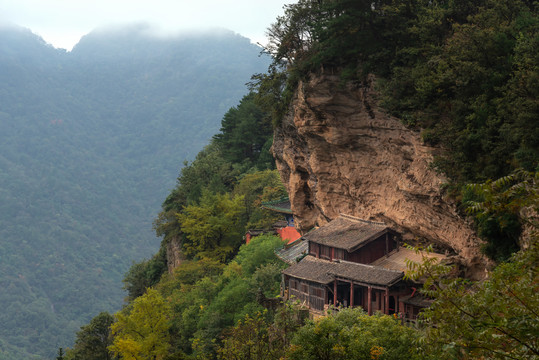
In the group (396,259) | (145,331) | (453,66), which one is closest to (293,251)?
(396,259)

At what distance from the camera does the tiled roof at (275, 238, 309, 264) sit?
34.9m

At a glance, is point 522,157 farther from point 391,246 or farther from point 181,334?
point 181,334

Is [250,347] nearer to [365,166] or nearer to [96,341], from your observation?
[365,166]

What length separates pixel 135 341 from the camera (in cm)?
3403

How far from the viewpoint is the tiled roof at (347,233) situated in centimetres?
2944

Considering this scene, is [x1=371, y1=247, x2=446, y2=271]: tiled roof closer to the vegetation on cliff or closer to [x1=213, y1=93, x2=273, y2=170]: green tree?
the vegetation on cliff

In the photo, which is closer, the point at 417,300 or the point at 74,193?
the point at 417,300

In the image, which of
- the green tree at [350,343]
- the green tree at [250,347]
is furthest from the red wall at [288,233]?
the green tree at [350,343]

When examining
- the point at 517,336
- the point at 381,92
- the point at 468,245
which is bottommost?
the point at 468,245

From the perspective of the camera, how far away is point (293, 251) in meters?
36.3

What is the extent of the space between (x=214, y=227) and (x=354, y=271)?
20.4 m

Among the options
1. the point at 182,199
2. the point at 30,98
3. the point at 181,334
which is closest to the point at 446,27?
the point at 181,334

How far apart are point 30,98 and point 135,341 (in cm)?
17339

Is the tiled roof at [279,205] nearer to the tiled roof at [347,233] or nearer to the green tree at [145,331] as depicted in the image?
the green tree at [145,331]
